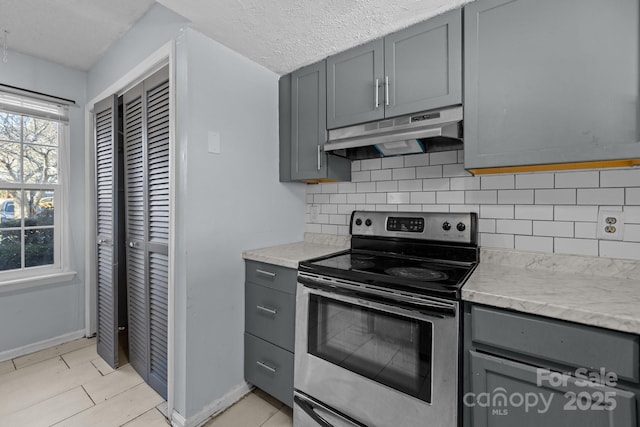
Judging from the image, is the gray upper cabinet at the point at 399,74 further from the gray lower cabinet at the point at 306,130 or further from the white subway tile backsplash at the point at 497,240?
the white subway tile backsplash at the point at 497,240

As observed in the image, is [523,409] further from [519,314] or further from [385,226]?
[385,226]

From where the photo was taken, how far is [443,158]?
5.68ft

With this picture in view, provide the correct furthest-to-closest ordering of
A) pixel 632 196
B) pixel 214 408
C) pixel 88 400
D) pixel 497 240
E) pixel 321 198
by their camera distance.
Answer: pixel 321 198, pixel 88 400, pixel 214 408, pixel 497 240, pixel 632 196

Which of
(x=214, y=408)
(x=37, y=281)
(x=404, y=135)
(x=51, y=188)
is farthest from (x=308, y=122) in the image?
(x=37, y=281)

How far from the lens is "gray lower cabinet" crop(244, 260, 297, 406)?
165cm

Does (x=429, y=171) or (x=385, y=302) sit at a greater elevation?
(x=429, y=171)

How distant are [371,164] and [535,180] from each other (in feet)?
3.07

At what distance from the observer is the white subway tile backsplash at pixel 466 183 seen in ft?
5.36

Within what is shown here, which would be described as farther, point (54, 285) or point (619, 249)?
point (54, 285)

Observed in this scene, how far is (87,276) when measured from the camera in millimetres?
2662

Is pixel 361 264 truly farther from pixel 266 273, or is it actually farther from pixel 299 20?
pixel 299 20

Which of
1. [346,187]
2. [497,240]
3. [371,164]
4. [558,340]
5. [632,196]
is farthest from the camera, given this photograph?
[346,187]

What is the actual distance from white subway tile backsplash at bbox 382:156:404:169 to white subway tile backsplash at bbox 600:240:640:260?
3.45ft

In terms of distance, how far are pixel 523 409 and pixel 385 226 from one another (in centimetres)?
108
